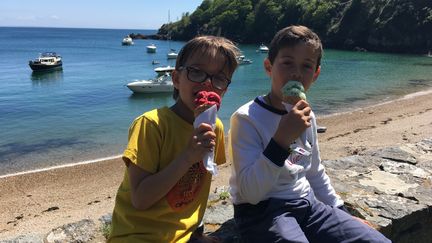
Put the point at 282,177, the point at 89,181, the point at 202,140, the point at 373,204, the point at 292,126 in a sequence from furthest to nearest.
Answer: the point at 89,181 < the point at 373,204 < the point at 282,177 < the point at 292,126 < the point at 202,140

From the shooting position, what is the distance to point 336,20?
3519 inches

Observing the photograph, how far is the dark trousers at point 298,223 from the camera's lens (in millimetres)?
2670

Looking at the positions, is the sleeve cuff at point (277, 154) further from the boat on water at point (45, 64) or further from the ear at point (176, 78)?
the boat on water at point (45, 64)

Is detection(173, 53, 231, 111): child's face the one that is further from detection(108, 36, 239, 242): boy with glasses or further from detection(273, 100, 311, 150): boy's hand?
detection(273, 100, 311, 150): boy's hand

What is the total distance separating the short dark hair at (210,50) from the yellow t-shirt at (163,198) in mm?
354

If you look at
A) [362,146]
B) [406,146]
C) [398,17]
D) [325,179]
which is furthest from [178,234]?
[398,17]

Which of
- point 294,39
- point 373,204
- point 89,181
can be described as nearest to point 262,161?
point 294,39

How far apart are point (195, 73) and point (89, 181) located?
35.8ft

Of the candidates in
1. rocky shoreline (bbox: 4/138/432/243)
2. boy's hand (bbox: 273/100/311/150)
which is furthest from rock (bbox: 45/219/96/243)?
boy's hand (bbox: 273/100/311/150)

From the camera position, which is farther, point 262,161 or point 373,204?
point 373,204

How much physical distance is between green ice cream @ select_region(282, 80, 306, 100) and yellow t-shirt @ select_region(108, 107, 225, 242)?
640 millimetres

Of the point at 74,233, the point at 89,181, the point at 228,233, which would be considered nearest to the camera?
the point at 228,233

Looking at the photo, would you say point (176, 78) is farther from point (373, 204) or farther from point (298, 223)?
point (373, 204)

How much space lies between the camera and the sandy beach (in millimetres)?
9453
